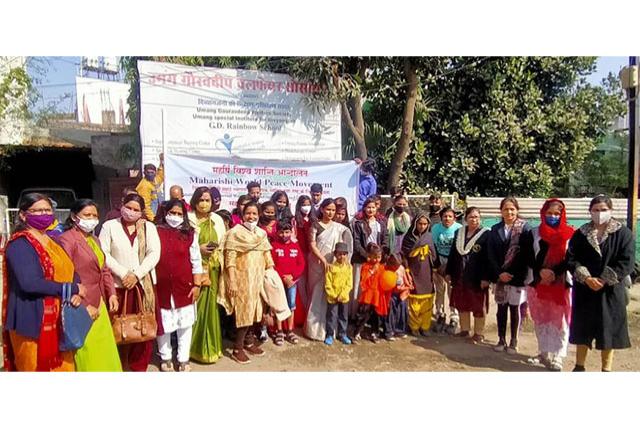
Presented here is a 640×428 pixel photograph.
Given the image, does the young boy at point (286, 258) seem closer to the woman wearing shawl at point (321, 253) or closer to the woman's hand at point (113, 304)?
the woman wearing shawl at point (321, 253)

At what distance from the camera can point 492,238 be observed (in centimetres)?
451

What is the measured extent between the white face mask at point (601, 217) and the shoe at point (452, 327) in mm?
1953

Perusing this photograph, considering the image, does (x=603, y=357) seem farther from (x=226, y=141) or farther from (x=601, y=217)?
(x=226, y=141)

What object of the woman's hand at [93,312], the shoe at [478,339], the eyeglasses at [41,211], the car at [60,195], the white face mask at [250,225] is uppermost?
the car at [60,195]

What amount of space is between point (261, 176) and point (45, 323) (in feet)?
12.3

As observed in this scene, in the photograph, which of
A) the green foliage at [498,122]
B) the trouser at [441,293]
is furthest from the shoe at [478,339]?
the green foliage at [498,122]

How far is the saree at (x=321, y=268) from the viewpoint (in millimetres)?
4758

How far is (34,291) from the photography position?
297cm

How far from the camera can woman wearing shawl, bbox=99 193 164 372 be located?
3510 mm

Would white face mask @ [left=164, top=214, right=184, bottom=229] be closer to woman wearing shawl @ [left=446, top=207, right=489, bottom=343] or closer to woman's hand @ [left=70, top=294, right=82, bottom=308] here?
woman's hand @ [left=70, top=294, right=82, bottom=308]

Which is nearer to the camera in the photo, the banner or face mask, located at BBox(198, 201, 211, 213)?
face mask, located at BBox(198, 201, 211, 213)

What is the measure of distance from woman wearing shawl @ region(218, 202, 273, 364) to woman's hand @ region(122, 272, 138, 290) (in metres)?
0.83

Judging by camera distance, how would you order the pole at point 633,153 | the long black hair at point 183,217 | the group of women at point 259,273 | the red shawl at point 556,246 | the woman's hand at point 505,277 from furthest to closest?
1. the pole at point 633,153
2. the woman's hand at point 505,277
3. the red shawl at point 556,246
4. the long black hair at point 183,217
5. the group of women at point 259,273

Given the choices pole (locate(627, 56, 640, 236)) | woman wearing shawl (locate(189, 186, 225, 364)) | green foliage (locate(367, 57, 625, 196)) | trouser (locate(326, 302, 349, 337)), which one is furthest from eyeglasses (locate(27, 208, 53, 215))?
pole (locate(627, 56, 640, 236))
